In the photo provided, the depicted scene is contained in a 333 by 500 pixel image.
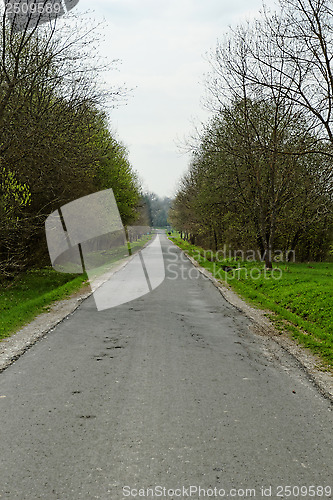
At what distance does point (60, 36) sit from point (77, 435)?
483 inches

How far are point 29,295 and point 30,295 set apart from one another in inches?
1.3

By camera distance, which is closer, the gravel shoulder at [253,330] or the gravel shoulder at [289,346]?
the gravel shoulder at [289,346]

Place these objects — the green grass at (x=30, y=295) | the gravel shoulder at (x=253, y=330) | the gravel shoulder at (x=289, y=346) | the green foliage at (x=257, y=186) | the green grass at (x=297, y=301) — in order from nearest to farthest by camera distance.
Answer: the gravel shoulder at (x=289, y=346), the gravel shoulder at (x=253, y=330), the green grass at (x=297, y=301), the green grass at (x=30, y=295), the green foliage at (x=257, y=186)

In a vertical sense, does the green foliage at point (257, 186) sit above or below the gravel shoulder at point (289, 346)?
above

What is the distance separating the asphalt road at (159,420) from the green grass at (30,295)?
214 cm

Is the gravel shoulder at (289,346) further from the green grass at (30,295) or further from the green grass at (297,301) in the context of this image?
the green grass at (30,295)

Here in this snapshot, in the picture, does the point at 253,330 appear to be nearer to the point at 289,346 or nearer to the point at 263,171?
the point at 289,346

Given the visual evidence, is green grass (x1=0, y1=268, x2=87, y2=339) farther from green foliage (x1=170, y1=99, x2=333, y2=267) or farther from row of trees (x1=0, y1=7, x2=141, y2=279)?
green foliage (x1=170, y1=99, x2=333, y2=267)

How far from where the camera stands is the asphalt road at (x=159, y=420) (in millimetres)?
3367

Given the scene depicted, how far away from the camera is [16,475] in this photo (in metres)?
3.41

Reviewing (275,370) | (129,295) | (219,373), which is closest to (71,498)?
(219,373)

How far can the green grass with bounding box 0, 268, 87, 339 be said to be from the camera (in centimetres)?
976

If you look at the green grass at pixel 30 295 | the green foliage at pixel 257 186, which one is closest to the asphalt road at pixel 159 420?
the green grass at pixel 30 295

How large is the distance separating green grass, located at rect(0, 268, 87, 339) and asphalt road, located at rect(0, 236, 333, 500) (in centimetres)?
221
